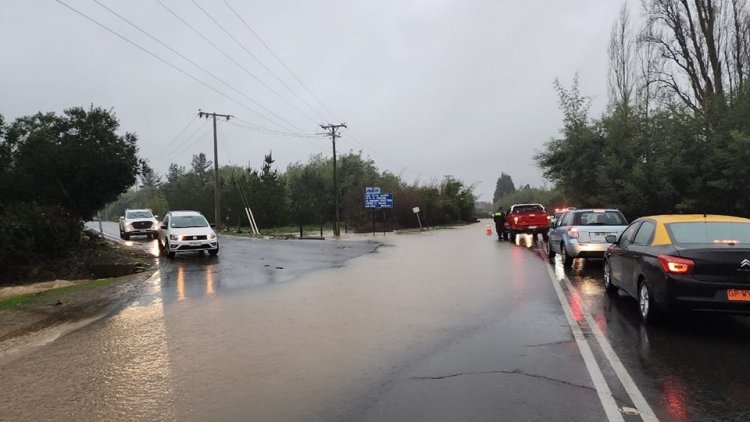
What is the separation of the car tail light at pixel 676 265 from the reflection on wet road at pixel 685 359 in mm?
836

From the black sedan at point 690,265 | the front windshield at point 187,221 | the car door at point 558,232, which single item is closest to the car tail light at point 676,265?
the black sedan at point 690,265

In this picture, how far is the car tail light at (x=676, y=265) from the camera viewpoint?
22.0 ft

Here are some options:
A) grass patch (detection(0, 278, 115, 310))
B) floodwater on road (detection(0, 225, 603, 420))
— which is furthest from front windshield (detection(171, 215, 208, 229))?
floodwater on road (detection(0, 225, 603, 420))

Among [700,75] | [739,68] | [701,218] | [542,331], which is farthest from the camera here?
[700,75]

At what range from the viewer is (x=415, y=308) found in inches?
353

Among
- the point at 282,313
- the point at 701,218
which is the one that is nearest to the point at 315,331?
the point at 282,313

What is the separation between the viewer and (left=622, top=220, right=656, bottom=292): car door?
7879 millimetres

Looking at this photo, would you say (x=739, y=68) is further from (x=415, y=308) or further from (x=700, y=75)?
(x=415, y=308)

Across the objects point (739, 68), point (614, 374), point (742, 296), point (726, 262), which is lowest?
point (614, 374)

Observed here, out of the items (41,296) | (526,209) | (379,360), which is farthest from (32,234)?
(526,209)

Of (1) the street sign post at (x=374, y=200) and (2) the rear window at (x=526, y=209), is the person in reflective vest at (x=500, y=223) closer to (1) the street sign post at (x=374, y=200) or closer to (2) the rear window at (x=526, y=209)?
(2) the rear window at (x=526, y=209)

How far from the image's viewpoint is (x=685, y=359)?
5.78 metres

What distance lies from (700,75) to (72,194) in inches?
1257

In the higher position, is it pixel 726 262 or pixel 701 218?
pixel 701 218
